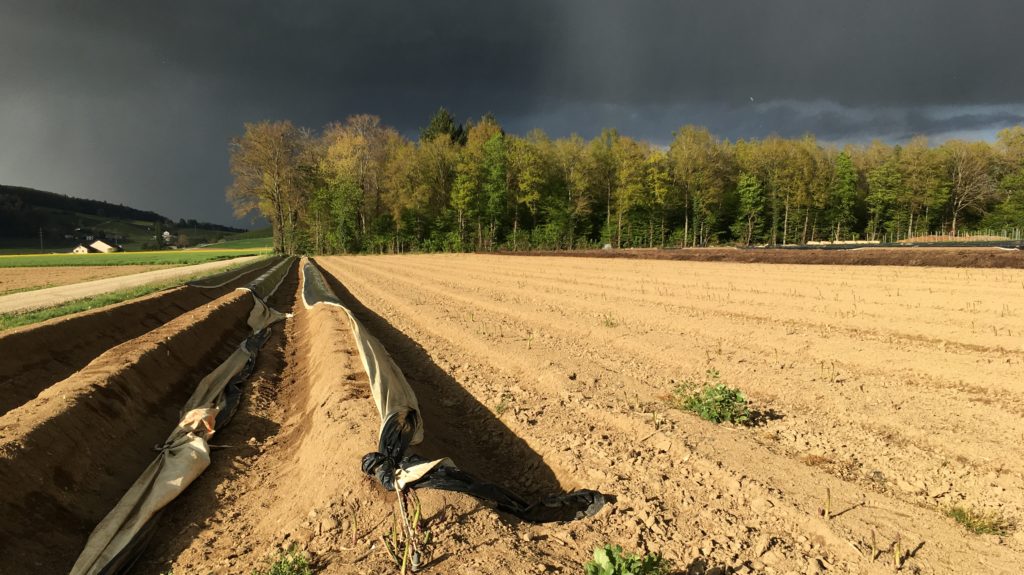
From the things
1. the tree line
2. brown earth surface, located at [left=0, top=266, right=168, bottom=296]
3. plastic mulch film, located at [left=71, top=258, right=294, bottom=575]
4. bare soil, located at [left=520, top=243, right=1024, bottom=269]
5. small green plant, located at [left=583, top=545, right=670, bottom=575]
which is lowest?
brown earth surface, located at [left=0, top=266, right=168, bottom=296]

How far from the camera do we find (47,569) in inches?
123

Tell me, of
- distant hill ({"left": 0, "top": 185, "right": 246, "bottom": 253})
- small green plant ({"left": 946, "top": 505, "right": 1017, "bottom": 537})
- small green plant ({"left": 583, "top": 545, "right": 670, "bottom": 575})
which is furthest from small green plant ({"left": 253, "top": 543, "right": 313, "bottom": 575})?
distant hill ({"left": 0, "top": 185, "right": 246, "bottom": 253})

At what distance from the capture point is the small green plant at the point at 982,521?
3.12 m

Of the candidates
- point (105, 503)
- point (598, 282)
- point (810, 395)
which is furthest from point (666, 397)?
point (598, 282)

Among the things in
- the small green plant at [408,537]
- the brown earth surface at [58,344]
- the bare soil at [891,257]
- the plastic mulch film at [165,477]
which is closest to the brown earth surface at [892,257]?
the bare soil at [891,257]

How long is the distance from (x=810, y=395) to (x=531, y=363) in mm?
3514

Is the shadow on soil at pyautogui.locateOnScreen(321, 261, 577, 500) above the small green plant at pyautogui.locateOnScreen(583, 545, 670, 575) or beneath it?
beneath

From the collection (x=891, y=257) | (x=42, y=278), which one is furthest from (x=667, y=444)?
(x=42, y=278)

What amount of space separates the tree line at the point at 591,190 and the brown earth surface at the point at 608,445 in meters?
40.1

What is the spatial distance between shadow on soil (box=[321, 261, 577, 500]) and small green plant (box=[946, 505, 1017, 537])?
9.00ft

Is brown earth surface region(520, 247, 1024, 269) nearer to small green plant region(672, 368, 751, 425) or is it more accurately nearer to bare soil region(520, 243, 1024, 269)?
bare soil region(520, 243, 1024, 269)

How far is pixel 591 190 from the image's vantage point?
49281 millimetres

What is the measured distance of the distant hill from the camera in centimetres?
11389

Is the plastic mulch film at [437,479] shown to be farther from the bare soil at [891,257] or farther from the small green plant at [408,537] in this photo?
the bare soil at [891,257]
